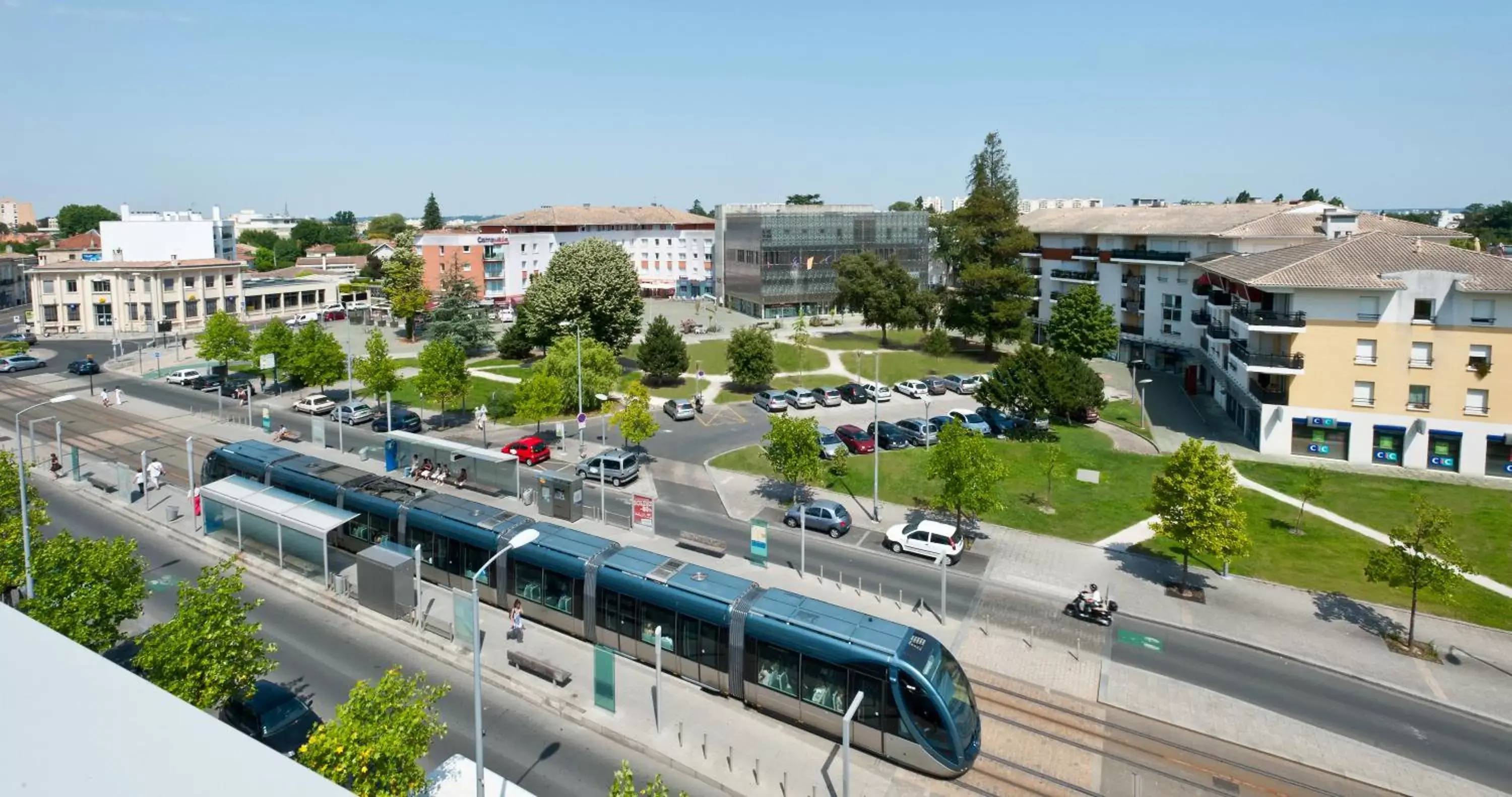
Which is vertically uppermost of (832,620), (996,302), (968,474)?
(996,302)

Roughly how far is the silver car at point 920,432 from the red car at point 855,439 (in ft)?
8.27

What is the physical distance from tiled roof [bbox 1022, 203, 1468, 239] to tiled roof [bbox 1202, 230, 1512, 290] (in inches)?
481

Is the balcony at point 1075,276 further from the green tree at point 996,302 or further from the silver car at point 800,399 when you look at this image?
the silver car at point 800,399

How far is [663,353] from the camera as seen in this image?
63938mm

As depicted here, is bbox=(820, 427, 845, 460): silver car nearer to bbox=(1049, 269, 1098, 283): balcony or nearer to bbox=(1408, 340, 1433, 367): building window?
bbox=(1408, 340, 1433, 367): building window

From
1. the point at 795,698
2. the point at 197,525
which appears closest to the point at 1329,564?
the point at 795,698

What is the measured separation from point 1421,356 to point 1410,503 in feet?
39.5

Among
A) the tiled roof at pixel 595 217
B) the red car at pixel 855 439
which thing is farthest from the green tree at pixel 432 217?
the red car at pixel 855 439

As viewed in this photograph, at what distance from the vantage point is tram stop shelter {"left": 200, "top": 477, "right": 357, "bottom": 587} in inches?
1195

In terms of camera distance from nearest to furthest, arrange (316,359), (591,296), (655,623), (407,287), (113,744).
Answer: (113,744) < (655,623) < (316,359) < (591,296) < (407,287)

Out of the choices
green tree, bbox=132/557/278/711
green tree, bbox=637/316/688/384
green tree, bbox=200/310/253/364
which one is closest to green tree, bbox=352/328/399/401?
green tree, bbox=200/310/253/364

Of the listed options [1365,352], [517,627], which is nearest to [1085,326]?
[1365,352]

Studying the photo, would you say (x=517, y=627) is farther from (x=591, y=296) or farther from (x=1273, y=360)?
(x=591, y=296)

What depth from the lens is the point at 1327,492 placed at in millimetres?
41188
